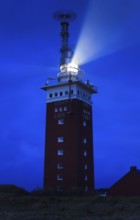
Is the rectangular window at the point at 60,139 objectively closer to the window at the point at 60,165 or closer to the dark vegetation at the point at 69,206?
the window at the point at 60,165

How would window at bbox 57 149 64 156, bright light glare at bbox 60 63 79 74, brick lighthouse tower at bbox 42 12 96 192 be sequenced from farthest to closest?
bright light glare at bbox 60 63 79 74 < window at bbox 57 149 64 156 < brick lighthouse tower at bbox 42 12 96 192

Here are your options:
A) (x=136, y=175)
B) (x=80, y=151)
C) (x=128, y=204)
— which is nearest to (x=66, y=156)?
(x=80, y=151)

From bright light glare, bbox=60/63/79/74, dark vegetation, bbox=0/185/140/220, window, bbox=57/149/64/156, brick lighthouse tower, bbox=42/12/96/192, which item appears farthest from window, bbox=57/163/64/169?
bright light glare, bbox=60/63/79/74

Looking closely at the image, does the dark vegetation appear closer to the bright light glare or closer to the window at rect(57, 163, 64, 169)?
the window at rect(57, 163, 64, 169)

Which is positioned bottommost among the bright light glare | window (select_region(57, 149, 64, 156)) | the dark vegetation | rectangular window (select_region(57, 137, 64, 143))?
the dark vegetation

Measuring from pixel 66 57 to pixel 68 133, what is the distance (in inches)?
501

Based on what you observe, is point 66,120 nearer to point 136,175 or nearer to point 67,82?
point 67,82

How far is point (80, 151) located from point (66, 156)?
2154 millimetres

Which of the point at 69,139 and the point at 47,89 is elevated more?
the point at 47,89

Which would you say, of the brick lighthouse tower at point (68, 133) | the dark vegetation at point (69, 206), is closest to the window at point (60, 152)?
the brick lighthouse tower at point (68, 133)

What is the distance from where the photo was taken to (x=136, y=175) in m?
45.2

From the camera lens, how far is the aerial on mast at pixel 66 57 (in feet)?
175

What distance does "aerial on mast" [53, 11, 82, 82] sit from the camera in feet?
175

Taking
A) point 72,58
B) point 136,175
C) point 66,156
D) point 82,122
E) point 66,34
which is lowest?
point 136,175
